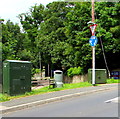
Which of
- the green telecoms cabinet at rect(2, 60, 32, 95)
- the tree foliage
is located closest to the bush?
the tree foliage

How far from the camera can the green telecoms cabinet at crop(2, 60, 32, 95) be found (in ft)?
34.2

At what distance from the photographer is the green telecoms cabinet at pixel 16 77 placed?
1042cm

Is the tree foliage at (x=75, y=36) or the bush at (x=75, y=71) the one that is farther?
the bush at (x=75, y=71)

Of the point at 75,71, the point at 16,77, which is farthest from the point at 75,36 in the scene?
the point at 16,77

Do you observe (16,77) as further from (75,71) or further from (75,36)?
(75,71)

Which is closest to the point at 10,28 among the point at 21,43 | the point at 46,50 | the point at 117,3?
the point at 21,43

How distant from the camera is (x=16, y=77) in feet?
34.9

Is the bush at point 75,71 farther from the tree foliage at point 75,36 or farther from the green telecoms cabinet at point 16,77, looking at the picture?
the green telecoms cabinet at point 16,77

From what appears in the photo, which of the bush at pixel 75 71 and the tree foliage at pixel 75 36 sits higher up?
the tree foliage at pixel 75 36

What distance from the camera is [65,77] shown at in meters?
34.2

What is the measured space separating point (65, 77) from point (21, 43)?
18.6 m

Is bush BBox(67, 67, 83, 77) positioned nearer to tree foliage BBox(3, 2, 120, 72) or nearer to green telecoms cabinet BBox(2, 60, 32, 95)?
tree foliage BBox(3, 2, 120, 72)

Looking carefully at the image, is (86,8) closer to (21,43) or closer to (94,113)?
(94,113)

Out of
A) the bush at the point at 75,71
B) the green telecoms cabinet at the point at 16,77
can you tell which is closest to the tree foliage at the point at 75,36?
the bush at the point at 75,71
